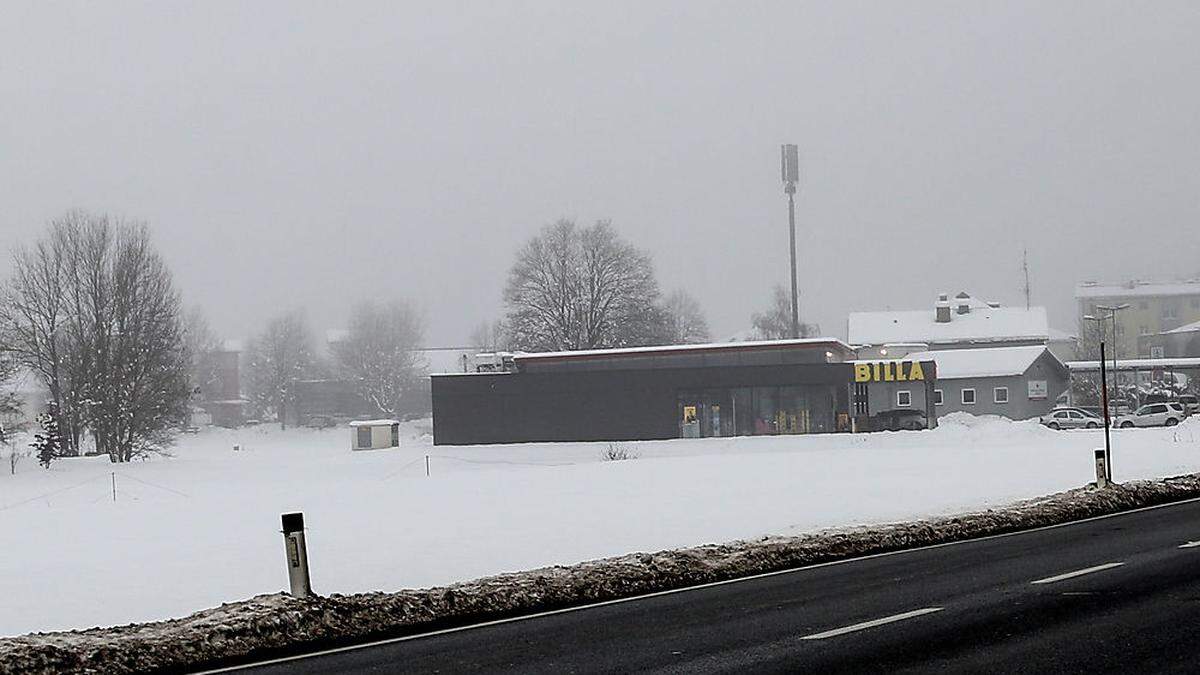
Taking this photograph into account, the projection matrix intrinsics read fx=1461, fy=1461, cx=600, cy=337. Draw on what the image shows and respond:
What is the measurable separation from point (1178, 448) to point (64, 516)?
27.6 m

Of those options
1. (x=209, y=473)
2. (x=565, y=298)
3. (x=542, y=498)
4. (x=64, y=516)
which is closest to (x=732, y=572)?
(x=542, y=498)

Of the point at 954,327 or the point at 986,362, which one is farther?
the point at 954,327

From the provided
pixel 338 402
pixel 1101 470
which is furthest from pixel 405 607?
pixel 338 402

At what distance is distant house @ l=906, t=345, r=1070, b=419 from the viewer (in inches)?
3406

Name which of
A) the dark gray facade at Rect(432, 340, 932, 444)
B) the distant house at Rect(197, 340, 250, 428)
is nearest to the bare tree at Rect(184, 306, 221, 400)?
the distant house at Rect(197, 340, 250, 428)

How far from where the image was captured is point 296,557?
1334cm

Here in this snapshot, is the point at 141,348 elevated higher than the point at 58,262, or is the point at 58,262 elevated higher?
the point at 58,262

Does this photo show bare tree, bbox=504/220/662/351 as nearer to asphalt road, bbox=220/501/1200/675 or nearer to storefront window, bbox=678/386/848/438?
storefront window, bbox=678/386/848/438

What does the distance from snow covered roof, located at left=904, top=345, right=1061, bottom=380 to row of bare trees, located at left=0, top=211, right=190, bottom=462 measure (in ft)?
139

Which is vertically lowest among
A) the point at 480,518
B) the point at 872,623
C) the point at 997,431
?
the point at 997,431

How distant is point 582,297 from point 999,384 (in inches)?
1219

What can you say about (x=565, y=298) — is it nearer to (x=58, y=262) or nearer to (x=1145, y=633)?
(x=58, y=262)

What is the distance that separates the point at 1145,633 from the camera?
10352mm

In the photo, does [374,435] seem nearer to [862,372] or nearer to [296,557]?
[862,372]
